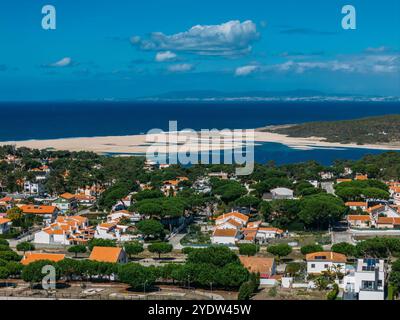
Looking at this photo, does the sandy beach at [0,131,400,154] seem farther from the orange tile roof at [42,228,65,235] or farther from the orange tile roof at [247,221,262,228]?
the orange tile roof at [42,228,65,235]

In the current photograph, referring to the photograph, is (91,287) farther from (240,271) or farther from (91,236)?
(91,236)

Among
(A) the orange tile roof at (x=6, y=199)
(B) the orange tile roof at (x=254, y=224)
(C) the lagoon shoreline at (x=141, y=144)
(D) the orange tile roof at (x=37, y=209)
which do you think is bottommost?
(B) the orange tile roof at (x=254, y=224)

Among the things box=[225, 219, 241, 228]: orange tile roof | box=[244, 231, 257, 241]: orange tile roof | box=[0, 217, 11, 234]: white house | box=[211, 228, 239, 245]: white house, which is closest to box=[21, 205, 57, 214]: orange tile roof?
box=[0, 217, 11, 234]: white house

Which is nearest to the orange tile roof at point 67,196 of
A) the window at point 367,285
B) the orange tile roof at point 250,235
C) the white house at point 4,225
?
the white house at point 4,225

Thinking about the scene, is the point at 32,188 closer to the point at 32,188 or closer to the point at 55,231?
the point at 32,188

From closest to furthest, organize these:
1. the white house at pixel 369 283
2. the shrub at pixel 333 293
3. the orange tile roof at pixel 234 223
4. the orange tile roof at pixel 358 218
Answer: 1. the white house at pixel 369 283
2. the shrub at pixel 333 293
3. the orange tile roof at pixel 234 223
4. the orange tile roof at pixel 358 218

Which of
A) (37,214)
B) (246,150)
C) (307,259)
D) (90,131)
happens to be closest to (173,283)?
(307,259)

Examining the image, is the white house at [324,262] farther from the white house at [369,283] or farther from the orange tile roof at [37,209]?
the orange tile roof at [37,209]
